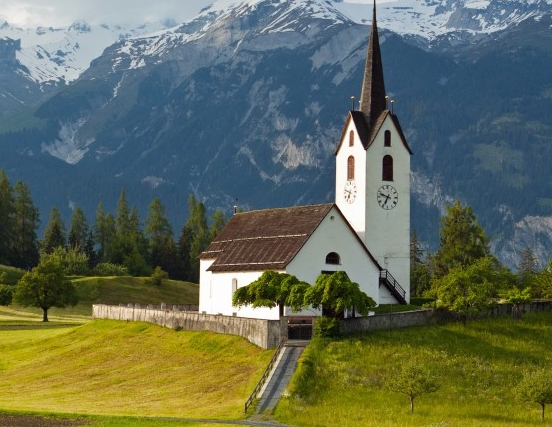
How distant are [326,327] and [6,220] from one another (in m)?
129

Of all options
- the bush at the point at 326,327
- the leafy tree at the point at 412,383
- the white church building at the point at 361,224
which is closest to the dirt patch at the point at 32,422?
the leafy tree at the point at 412,383

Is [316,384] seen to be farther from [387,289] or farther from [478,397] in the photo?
[387,289]

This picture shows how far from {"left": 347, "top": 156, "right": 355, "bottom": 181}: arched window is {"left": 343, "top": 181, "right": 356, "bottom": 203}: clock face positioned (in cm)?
47

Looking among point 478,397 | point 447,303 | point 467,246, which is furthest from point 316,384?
point 467,246

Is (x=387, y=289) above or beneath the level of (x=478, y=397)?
above

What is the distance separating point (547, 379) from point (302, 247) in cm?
2539

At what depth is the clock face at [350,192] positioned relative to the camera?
315 feet

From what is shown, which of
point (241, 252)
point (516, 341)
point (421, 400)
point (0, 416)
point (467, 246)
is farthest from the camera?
point (467, 246)

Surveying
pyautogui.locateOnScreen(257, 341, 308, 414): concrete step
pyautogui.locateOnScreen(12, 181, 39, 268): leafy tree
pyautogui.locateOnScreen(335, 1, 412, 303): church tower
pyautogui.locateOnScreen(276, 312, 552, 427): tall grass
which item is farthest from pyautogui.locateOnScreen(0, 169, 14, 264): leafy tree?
pyautogui.locateOnScreen(276, 312, 552, 427): tall grass

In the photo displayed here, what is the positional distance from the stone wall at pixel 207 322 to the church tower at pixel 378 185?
19.0 m

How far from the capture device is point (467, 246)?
136m

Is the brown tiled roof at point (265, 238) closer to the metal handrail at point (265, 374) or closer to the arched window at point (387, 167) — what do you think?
the arched window at point (387, 167)

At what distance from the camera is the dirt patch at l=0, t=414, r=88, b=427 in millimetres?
54594

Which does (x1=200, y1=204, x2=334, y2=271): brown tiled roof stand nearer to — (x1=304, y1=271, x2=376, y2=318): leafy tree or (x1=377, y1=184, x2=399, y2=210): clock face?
(x1=304, y1=271, x2=376, y2=318): leafy tree
